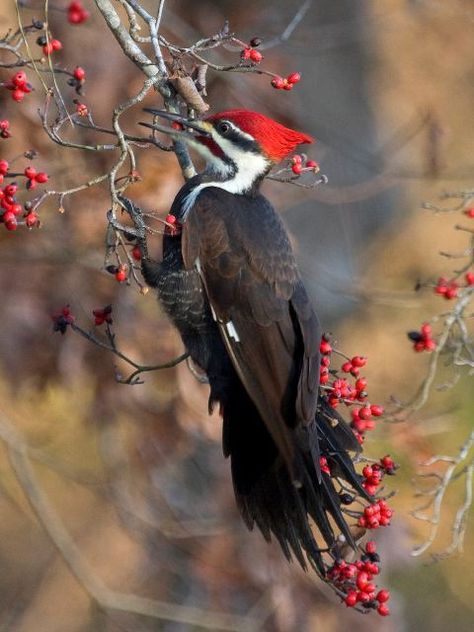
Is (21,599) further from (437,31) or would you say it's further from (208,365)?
(437,31)

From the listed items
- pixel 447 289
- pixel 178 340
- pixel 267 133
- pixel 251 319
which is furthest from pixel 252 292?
pixel 178 340

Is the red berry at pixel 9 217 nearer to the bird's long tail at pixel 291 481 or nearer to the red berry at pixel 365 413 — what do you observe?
the bird's long tail at pixel 291 481

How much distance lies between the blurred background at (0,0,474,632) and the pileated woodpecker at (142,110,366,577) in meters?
0.74

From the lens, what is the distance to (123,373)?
5.13 meters

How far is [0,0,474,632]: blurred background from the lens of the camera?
197 inches

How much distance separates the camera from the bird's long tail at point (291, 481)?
3.58 meters

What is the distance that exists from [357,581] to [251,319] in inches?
34.3

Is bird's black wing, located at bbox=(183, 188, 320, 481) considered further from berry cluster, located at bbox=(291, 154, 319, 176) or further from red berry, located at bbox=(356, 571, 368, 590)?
red berry, located at bbox=(356, 571, 368, 590)

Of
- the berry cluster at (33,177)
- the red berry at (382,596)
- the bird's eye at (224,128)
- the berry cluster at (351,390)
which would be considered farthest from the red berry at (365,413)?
the berry cluster at (33,177)

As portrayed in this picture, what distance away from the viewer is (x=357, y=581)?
11.3ft

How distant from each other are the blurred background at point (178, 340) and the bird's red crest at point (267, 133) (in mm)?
1017

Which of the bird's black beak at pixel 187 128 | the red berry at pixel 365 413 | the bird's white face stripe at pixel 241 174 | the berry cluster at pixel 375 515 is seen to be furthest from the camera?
the bird's white face stripe at pixel 241 174

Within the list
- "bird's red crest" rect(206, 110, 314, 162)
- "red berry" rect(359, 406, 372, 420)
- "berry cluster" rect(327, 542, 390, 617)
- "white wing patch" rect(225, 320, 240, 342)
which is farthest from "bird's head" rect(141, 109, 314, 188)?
"berry cluster" rect(327, 542, 390, 617)

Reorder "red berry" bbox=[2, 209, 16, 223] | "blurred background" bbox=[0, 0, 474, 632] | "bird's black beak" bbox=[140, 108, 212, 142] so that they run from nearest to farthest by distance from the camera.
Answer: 1. "red berry" bbox=[2, 209, 16, 223]
2. "bird's black beak" bbox=[140, 108, 212, 142]
3. "blurred background" bbox=[0, 0, 474, 632]
